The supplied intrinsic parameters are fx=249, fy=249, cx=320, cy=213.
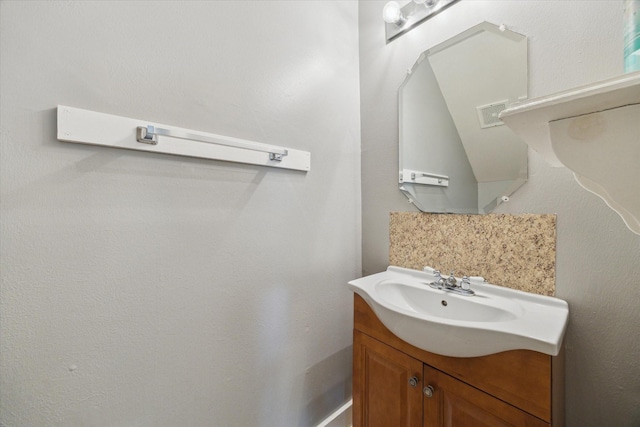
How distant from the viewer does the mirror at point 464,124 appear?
0.88m

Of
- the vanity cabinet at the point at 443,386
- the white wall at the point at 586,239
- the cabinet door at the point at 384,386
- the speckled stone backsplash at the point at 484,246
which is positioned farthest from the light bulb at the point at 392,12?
the cabinet door at the point at 384,386

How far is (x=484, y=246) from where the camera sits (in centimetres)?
93

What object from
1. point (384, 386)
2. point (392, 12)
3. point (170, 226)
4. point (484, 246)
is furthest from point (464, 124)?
point (170, 226)

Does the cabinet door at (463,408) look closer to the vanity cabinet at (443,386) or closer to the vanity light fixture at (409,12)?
the vanity cabinet at (443,386)

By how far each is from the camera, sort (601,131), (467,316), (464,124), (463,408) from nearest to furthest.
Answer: (601,131) < (463,408) < (467,316) < (464,124)

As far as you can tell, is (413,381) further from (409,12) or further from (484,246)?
(409,12)

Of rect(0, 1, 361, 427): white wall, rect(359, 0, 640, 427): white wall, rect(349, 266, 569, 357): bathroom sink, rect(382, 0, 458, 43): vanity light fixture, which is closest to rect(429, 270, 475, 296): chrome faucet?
rect(349, 266, 569, 357): bathroom sink

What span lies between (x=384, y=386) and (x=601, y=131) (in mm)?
902

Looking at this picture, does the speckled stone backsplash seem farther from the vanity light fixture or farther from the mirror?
the vanity light fixture

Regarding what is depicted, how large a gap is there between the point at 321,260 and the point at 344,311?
322 millimetres

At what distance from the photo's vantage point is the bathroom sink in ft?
1.94

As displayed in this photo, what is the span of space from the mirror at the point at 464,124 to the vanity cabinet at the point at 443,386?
0.53m

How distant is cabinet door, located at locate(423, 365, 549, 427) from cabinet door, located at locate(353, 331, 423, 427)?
0.04 m

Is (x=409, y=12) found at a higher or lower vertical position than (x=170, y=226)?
higher
